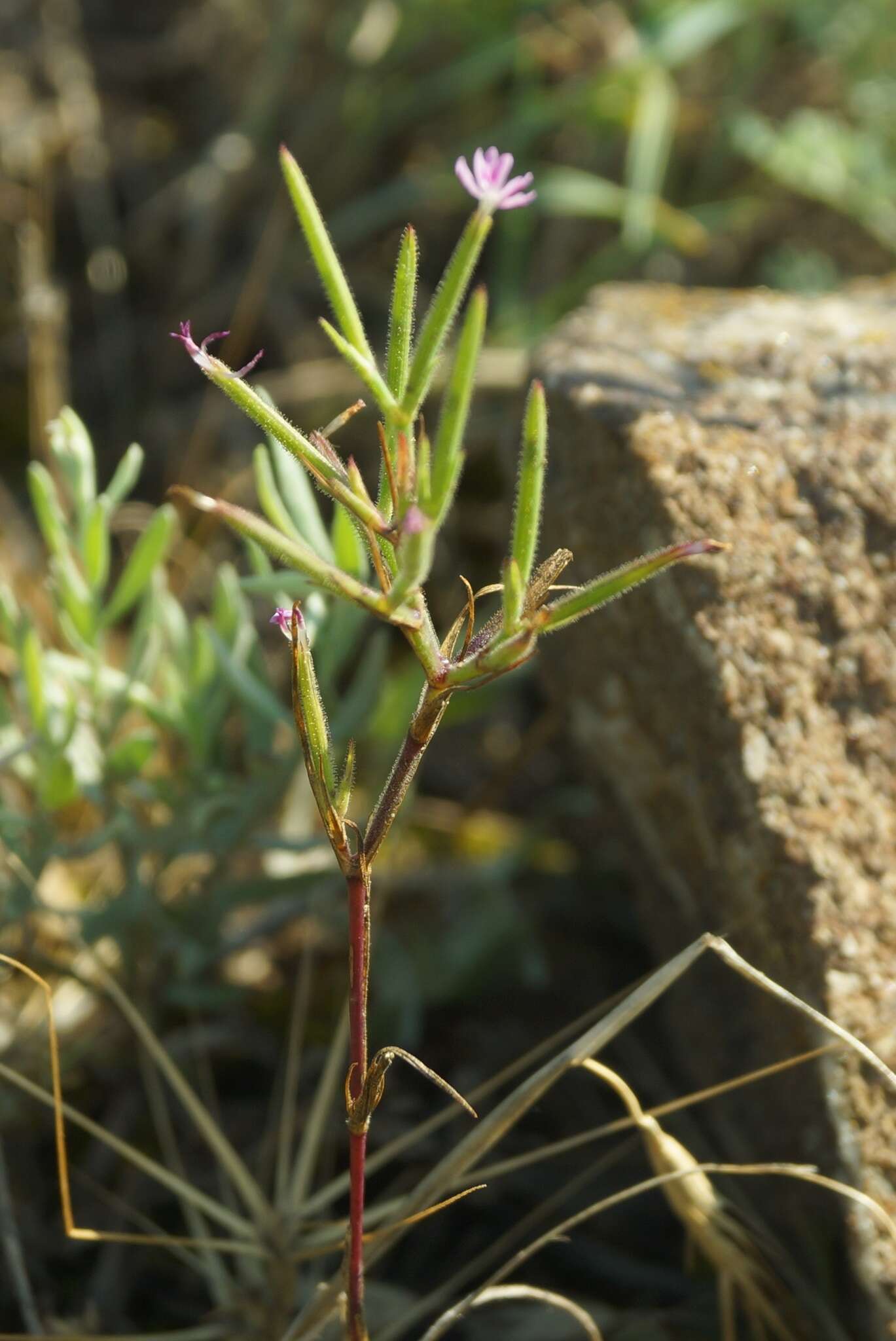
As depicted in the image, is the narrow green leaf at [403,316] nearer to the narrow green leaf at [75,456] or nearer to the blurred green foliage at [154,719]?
the blurred green foliage at [154,719]

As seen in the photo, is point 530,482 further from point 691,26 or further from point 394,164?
point 394,164

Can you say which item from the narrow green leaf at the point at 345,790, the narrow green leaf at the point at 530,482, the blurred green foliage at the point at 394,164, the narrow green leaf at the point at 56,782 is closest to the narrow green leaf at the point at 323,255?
the narrow green leaf at the point at 530,482

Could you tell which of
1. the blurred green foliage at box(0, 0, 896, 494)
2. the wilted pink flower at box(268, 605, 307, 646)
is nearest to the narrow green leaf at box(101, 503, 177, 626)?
the wilted pink flower at box(268, 605, 307, 646)

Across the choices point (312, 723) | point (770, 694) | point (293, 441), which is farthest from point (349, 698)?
point (293, 441)

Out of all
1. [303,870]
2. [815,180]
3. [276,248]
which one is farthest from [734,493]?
[276,248]

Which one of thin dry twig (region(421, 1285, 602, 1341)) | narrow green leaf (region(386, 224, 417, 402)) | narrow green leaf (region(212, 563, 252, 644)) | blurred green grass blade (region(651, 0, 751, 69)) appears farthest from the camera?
blurred green grass blade (region(651, 0, 751, 69))

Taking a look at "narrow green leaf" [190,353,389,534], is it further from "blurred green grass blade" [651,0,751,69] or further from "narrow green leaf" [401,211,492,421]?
"blurred green grass blade" [651,0,751,69]
